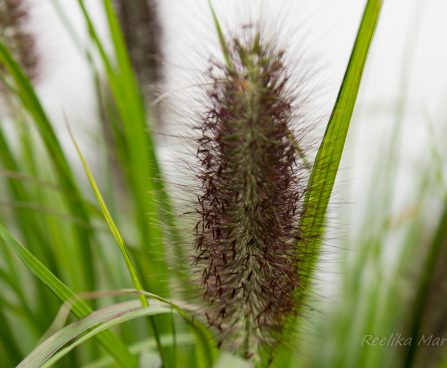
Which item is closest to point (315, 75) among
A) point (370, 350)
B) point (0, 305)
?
point (0, 305)

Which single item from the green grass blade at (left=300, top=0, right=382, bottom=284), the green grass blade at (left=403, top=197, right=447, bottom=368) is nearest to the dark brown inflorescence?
the green grass blade at (left=300, top=0, right=382, bottom=284)

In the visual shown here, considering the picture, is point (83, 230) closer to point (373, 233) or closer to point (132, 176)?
point (132, 176)

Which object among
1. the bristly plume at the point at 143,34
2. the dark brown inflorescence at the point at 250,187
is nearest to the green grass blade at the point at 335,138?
the dark brown inflorescence at the point at 250,187

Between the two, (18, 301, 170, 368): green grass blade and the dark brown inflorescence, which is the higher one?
the dark brown inflorescence

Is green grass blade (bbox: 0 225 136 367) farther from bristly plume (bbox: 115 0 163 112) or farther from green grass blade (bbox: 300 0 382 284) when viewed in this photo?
bristly plume (bbox: 115 0 163 112)

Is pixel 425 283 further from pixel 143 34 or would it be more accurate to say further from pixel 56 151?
pixel 143 34

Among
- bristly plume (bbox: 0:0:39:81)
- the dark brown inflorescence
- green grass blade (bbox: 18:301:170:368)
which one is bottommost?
green grass blade (bbox: 18:301:170:368)
